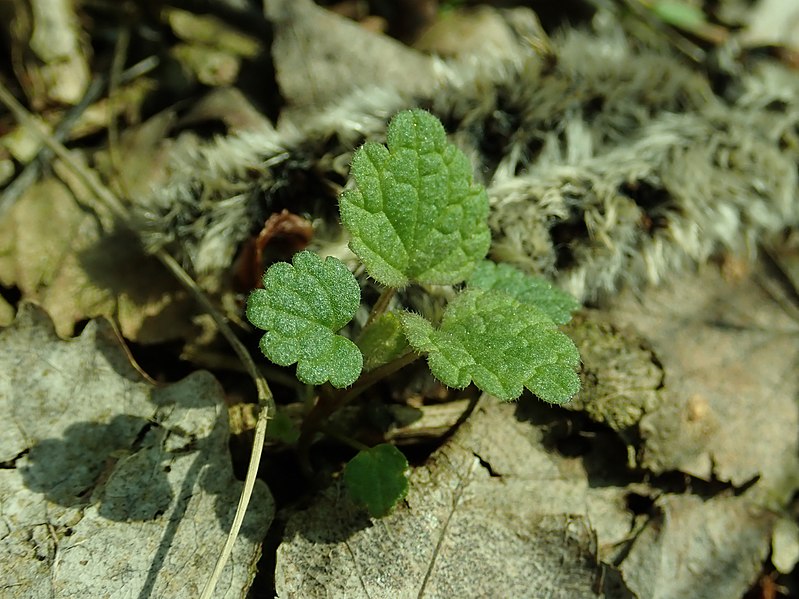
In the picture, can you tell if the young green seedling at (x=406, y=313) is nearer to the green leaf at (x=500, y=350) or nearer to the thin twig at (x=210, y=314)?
the green leaf at (x=500, y=350)

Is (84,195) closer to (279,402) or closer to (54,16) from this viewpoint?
(54,16)

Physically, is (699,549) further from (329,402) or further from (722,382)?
(329,402)

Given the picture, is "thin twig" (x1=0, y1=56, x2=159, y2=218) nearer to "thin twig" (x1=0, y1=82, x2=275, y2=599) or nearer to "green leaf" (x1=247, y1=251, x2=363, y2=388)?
"thin twig" (x1=0, y1=82, x2=275, y2=599)

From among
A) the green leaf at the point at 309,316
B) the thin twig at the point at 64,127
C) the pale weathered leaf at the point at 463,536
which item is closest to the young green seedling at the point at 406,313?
the green leaf at the point at 309,316

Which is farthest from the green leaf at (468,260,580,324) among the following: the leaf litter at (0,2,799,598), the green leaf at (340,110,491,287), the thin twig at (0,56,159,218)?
the thin twig at (0,56,159,218)

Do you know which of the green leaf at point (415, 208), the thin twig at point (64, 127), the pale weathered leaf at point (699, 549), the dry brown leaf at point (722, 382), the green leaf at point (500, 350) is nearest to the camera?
the green leaf at point (500, 350)
